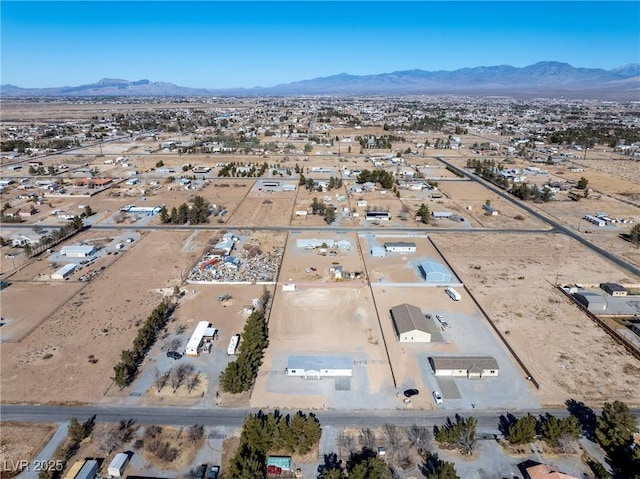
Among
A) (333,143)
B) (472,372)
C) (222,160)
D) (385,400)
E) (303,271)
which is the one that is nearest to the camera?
(385,400)

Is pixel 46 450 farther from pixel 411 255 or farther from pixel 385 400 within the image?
pixel 411 255

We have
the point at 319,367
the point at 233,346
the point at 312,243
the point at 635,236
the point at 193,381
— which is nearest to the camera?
the point at 193,381

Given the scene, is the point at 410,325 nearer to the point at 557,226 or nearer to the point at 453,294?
the point at 453,294

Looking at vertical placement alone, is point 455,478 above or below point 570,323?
above

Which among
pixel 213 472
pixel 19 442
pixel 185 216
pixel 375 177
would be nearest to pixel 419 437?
pixel 213 472

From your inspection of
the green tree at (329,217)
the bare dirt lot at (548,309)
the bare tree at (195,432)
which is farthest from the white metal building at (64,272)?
the bare dirt lot at (548,309)

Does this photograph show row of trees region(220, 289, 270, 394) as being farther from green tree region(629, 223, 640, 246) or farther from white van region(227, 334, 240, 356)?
green tree region(629, 223, 640, 246)

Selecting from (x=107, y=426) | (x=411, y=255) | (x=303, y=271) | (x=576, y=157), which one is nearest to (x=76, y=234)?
(x=303, y=271)
